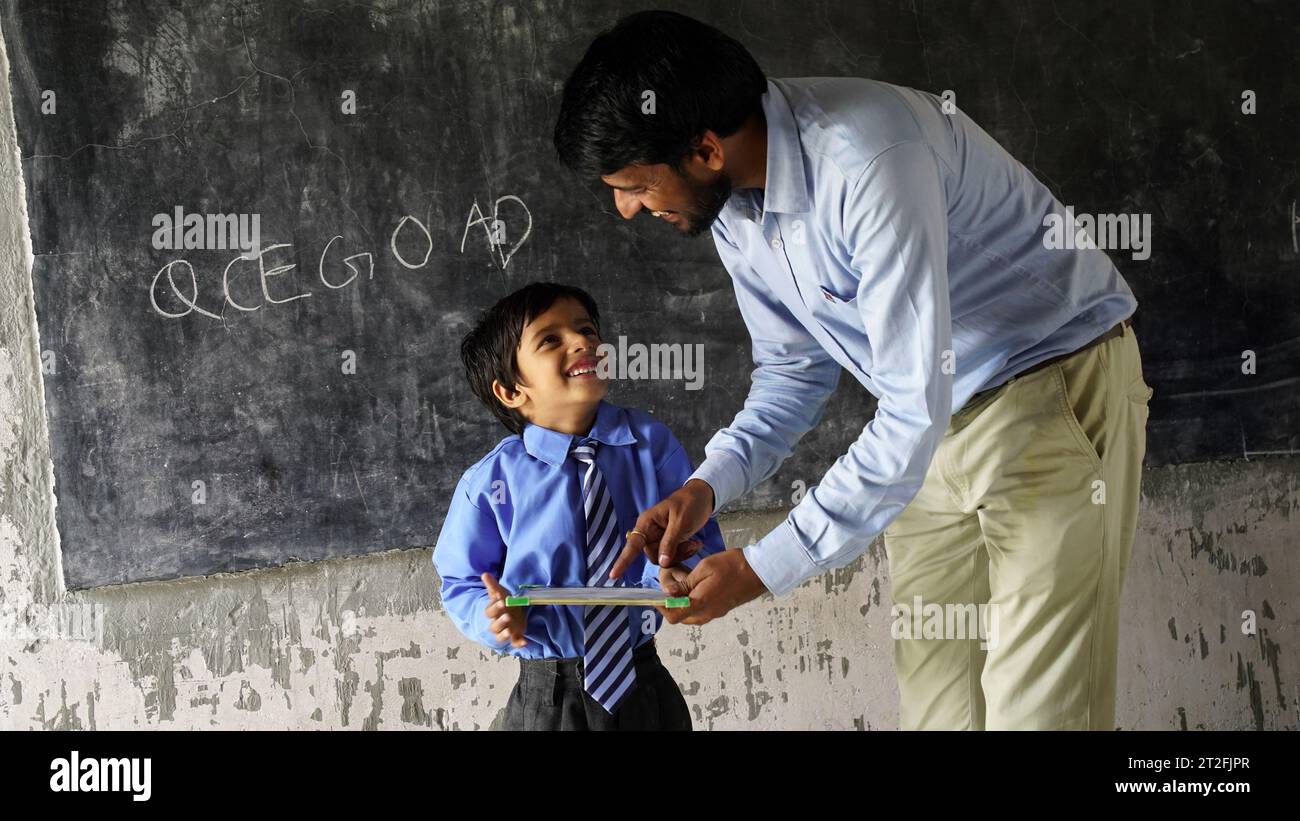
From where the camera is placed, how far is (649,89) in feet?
4.88

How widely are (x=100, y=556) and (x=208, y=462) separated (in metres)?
0.33

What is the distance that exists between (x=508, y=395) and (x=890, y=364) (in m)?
0.78

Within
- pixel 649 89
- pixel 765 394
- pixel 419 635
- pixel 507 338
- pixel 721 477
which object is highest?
pixel 649 89

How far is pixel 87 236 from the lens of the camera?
243 centimetres

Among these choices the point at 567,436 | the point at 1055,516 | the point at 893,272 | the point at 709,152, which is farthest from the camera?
the point at 567,436

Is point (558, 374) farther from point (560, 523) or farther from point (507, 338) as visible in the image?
point (560, 523)

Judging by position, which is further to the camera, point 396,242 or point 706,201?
point 396,242

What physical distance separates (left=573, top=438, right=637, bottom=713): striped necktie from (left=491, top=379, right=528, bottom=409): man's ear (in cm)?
15

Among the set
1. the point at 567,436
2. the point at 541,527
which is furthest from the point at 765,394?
the point at 541,527

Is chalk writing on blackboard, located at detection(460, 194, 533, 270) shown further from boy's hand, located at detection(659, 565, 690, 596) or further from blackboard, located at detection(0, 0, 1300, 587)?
boy's hand, located at detection(659, 565, 690, 596)

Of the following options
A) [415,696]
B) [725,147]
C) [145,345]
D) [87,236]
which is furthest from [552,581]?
[87,236]

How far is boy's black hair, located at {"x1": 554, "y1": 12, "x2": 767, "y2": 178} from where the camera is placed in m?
1.49

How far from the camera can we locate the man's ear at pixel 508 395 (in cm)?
201

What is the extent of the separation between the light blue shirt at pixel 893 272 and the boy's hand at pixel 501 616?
39 cm
